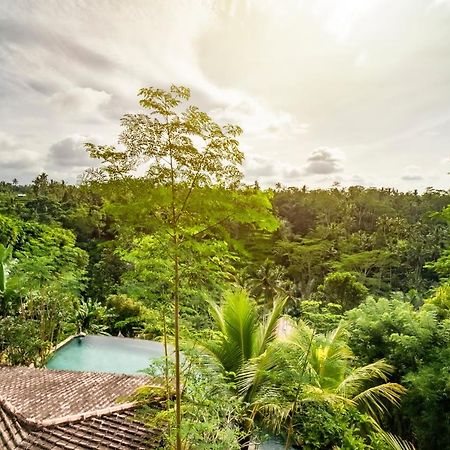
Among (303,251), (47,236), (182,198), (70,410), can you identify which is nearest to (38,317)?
(47,236)

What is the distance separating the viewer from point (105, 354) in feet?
46.1

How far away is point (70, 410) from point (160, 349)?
345 inches

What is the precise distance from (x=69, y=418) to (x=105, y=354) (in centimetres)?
921

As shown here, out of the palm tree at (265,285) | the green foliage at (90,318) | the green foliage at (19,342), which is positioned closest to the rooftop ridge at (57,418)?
the green foliage at (19,342)

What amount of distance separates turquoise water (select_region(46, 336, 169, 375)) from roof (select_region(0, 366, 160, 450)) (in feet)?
19.8

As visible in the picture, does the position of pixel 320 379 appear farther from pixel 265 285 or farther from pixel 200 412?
pixel 265 285

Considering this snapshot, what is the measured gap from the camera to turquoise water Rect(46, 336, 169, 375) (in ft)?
42.2

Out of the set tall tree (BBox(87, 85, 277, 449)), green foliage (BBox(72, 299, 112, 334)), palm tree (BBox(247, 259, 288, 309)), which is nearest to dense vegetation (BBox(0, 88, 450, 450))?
tall tree (BBox(87, 85, 277, 449))

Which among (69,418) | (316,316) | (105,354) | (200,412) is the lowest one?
Answer: (105,354)

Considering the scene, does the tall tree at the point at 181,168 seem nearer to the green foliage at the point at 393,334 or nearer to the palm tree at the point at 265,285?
the green foliage at the point at 393,334

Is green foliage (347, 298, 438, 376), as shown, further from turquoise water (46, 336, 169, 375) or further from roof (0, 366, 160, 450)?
turquoise water (46, 336, 169, 375)

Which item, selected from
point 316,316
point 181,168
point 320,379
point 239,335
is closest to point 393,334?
point 320,379

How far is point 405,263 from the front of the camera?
84.5ft

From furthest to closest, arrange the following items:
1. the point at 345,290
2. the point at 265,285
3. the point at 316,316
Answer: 1. the point at 265,285
2. the point at 345,290
3. the point at 316,316
